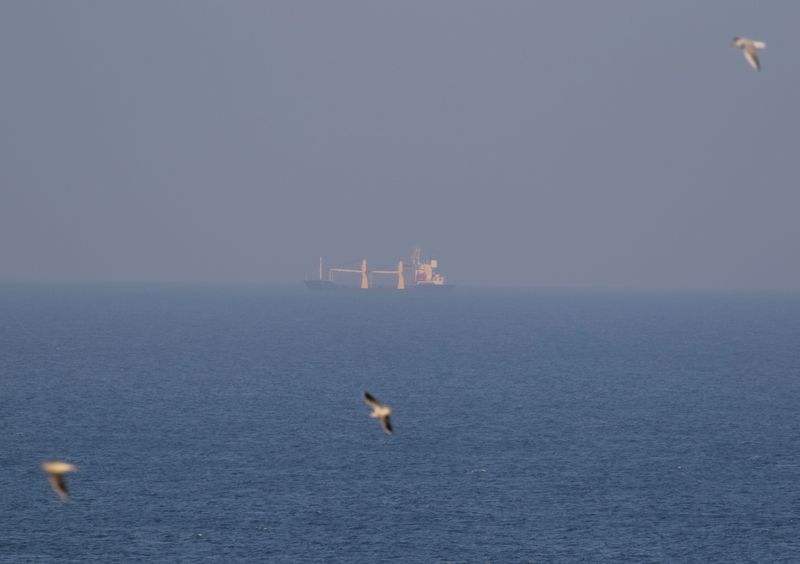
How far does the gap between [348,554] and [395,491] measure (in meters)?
18.5

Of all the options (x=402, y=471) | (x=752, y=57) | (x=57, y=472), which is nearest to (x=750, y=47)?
(x=752, y=57)

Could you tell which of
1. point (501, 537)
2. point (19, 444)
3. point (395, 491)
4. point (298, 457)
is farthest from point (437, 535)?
point (19, 444)

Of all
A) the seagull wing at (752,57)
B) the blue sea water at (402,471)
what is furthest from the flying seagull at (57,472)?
the blue sea water at (402,471)

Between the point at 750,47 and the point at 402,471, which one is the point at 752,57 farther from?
the point at 402,471

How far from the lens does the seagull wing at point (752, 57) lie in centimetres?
1727

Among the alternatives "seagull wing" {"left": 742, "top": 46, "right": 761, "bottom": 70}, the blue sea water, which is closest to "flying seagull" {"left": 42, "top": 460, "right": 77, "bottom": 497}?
"seagull wing" {"left": 742, "top": 46, "right": 761, "bottom": 70}

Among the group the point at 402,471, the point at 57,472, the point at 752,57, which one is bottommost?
the point at 402,471

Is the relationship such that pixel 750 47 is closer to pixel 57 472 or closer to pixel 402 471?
pixel 57 472

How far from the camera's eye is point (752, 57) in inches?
690

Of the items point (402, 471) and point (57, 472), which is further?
point (402, 471)

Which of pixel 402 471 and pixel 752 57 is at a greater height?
pixel 752 57

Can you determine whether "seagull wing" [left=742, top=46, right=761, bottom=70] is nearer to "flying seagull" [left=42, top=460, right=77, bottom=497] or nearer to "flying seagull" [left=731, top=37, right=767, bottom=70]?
"flying seagull" [left=731, top=37, right=767, bottom=70]

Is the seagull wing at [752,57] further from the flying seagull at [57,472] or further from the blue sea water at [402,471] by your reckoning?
the blue sea water at [402,471]

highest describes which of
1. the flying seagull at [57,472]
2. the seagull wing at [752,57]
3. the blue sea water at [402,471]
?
the seagull wing at [752,57]
